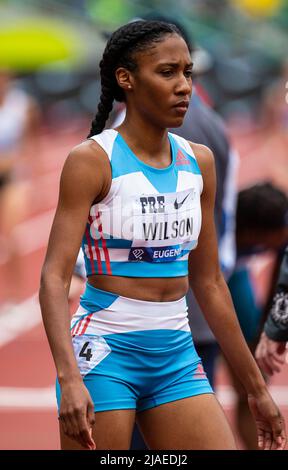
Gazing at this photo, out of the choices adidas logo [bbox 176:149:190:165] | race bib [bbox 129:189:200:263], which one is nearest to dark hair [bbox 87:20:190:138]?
adidas logo [bbox 176:149:190:165]

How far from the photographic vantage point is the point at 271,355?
4.55m

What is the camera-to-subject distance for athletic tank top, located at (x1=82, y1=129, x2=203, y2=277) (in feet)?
12.1

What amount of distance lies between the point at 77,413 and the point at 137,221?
0.70 m

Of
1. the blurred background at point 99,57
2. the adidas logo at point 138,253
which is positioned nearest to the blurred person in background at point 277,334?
the adidas logo at point 138,253

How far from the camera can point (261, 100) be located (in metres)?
31.1

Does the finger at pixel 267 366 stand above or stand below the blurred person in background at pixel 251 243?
below

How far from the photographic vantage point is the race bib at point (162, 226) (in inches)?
146

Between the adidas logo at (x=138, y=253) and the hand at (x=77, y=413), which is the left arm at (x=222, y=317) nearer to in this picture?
the adidas logo at (x=138, y=253)

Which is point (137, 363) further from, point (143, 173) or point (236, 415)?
point (236, 415)

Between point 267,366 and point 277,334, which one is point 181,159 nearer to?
point 277,334

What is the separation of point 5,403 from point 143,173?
182 inches

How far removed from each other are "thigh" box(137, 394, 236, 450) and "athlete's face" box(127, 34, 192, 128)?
37.2 inches

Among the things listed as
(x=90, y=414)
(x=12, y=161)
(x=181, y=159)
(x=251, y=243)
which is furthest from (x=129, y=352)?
(x=12, y=161)

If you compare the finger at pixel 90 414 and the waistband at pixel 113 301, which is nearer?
the finger at pixel 90 414
